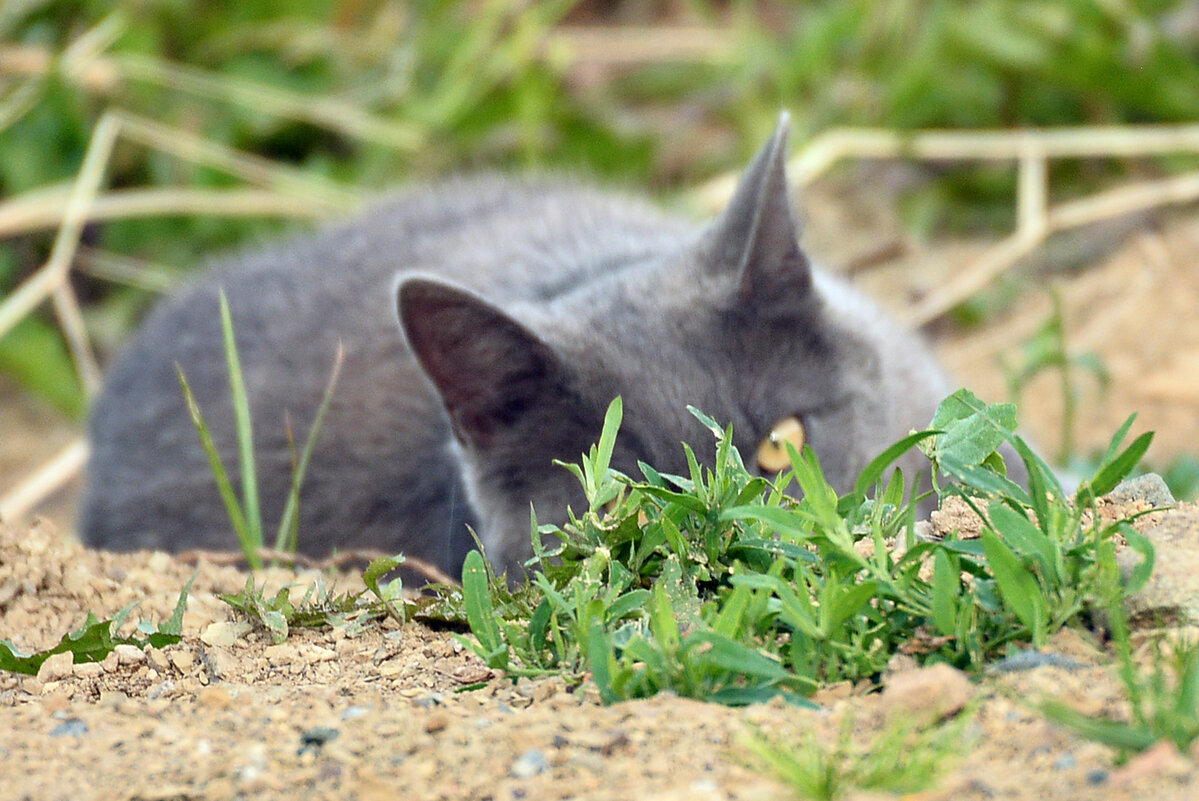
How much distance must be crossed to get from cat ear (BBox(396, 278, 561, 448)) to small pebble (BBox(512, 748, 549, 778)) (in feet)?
3.50

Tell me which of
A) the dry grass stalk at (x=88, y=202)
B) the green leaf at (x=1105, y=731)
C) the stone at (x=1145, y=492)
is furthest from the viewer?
the dry grass stalk at (x=88, y=202)

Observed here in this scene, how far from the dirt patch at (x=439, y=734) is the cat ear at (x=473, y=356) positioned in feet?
2.63

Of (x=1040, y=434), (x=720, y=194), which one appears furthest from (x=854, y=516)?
(x=720, y=194)

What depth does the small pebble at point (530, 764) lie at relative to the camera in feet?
3.44

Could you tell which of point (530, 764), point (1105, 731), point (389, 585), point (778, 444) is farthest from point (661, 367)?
point (1105, 731)

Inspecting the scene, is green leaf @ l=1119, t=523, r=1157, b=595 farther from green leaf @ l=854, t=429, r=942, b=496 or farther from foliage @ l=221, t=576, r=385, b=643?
foliage @ l=221, t=576, r=385, b=643

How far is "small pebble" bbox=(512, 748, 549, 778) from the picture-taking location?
1.05 meters

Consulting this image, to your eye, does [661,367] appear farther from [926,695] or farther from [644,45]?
[644,45]

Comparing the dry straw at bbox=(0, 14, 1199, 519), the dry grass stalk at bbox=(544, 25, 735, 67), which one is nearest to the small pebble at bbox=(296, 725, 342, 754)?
the dry straw at bbox=(0, 14, 1199, 519)

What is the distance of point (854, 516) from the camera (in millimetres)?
1276

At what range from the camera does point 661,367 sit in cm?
211

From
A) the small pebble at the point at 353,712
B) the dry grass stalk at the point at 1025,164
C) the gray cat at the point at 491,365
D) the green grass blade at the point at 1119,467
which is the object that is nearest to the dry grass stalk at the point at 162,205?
the gray cat at the point at 491,365

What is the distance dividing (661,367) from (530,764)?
3.71ft

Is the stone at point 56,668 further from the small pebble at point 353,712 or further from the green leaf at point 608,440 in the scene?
the green leaf at point 608,440
